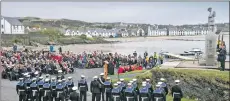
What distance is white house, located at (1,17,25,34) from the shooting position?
12.5 meters

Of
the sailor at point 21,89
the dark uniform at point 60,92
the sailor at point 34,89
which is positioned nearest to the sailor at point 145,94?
the dark uniform at point 60,92

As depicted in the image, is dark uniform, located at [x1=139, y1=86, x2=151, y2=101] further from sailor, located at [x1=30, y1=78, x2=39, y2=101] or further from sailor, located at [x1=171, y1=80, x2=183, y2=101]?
sailor, located at [x1=30, y1=78, x2=39, y2=101]

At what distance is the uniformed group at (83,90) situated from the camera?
10422 mm

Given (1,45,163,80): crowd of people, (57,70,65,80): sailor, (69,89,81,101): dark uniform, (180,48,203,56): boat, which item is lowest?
(69,89,81,101): dark uniform

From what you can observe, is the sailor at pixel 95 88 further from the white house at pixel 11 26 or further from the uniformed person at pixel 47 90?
the white house at pixel 11 26

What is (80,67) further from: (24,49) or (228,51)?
(228,51)

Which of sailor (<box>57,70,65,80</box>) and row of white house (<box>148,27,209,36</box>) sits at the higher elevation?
row of white house (<box>148,27,209,36</box>)

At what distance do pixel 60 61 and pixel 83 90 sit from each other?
2.23m

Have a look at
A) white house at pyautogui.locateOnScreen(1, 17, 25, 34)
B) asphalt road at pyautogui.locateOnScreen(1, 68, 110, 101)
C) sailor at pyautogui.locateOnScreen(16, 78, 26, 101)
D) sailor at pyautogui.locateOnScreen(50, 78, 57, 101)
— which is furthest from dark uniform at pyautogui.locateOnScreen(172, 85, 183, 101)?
white house at pyautogui.locateOnScreen(1, 17, 25, 34)

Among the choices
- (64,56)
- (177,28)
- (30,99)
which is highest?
(177,28)

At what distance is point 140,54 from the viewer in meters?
12.6

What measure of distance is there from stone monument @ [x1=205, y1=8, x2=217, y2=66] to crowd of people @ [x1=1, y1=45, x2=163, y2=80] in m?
1.34

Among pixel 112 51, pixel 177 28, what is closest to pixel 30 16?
pixel 112 51

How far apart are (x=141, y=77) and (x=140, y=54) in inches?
39.5
